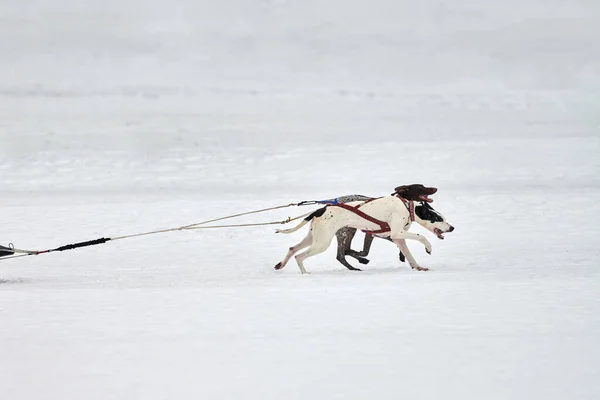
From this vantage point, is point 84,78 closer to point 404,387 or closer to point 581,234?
point 581,234

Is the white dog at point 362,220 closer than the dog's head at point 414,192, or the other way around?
the white dog at point 362,220

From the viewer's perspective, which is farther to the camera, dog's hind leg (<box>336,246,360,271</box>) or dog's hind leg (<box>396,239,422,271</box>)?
dog's hind leg (<box>336,246,360,271</box>)

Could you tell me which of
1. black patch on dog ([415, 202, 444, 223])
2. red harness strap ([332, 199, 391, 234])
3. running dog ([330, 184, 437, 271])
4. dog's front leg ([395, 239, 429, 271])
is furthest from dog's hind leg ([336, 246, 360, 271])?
black patch on dog ([415, 202, 444, 223])

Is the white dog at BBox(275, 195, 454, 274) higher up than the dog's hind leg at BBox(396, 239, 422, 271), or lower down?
higher up

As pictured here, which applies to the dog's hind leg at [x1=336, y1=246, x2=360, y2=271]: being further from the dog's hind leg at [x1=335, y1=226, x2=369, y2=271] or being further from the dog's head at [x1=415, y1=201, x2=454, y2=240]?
the dog's head at [x1=415, y1=201, x2=454, y2=240]

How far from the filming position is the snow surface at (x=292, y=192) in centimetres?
489

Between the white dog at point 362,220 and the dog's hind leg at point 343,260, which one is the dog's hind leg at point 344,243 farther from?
the white dog at point 362,220

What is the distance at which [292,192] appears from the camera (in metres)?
12.8

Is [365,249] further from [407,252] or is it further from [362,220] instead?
[362,220]

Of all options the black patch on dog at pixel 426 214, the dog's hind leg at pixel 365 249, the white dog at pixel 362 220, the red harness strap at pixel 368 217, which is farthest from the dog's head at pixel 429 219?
the dog's hind leg at pixel 365 249

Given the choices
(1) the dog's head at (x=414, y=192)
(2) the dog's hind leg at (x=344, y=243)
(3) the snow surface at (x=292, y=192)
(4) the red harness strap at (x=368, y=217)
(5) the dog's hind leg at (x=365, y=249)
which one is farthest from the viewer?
(5) the dog's hind leg at (x=365, y=249)

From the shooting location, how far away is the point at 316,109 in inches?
811

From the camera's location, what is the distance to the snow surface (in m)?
4.89

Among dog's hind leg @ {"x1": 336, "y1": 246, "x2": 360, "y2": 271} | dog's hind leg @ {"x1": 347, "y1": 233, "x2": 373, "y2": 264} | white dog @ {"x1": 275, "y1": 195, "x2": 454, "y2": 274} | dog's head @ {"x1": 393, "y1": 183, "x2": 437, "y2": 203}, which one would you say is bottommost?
dog's hind leg @ {"x1": 336, "y1": 246, "x2": 360, "y2": 271}
